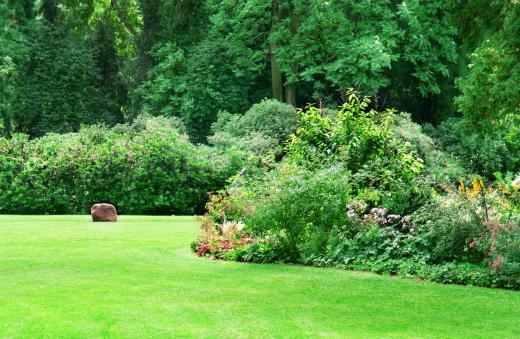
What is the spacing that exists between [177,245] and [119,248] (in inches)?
46.8

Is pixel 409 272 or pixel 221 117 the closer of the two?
pixel 409 272

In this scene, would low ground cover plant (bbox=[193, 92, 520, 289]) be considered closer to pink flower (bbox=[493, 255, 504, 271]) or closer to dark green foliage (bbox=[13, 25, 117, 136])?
pink flower (bbox=[493, 255, 504, 271])

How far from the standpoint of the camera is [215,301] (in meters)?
8.56

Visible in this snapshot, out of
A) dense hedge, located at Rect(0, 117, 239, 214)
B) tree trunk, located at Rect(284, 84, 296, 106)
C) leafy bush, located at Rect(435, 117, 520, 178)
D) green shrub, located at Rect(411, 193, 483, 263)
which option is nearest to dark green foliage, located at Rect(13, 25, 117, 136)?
tree trunk, located at Rect(284, 84, 296, 106)

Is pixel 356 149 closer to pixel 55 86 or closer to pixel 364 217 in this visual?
pixel 364 217

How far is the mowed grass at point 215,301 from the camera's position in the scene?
720 cm

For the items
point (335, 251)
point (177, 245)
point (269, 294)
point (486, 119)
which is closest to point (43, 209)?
point (177, 245)

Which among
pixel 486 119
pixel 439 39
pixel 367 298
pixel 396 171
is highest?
pixel 439 39

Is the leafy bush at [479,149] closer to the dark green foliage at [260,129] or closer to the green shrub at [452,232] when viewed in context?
the dark green foliage at [260,129]

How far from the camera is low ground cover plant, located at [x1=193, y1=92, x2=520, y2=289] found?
10.5m

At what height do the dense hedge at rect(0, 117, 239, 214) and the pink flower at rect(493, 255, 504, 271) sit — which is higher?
the dense hedge at rect(0, 117, 239, 214)

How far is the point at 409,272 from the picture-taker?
34.2 feet

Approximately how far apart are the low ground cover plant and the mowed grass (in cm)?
60

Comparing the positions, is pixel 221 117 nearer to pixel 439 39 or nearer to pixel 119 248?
pixel 439 39
